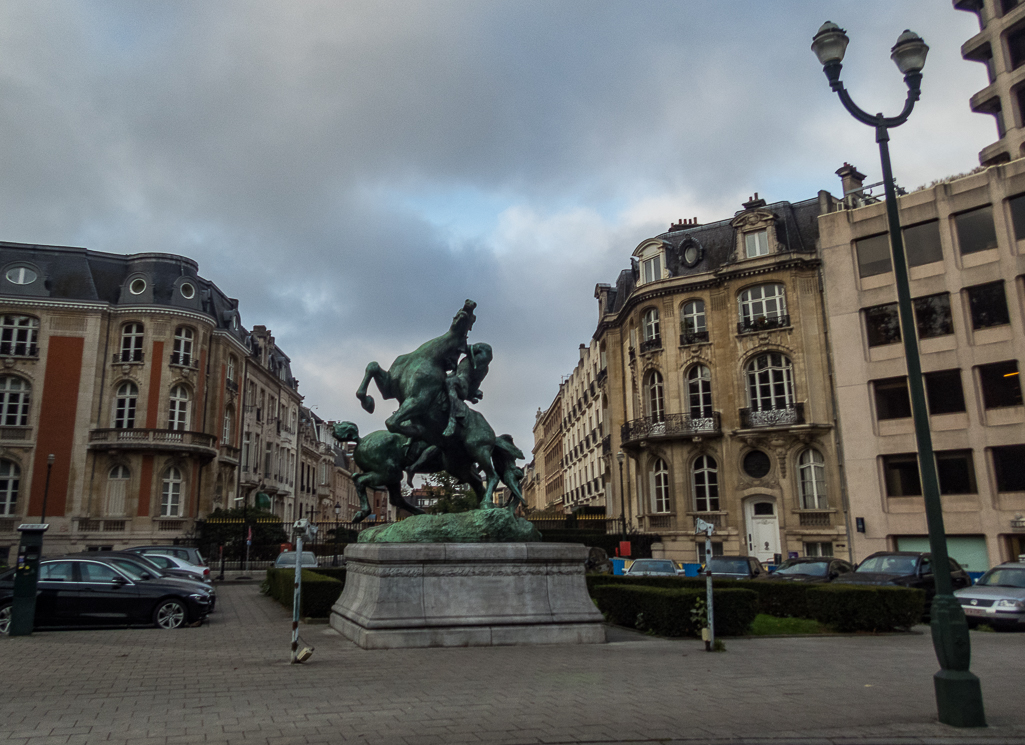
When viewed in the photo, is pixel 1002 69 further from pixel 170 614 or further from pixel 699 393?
pixel 170 614

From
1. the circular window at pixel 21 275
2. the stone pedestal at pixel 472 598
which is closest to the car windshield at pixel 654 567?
the stone pedestal at pixel 472 598

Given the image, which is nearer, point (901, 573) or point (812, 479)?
point (901, 573)

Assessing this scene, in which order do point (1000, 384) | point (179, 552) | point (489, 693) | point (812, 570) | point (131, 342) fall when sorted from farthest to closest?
point (131, 342)
point (1000, 384)
point (179, 552)
point (812, 570)
point (489, 693)

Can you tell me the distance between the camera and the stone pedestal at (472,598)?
415 inches

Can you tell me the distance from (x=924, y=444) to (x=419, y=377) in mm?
Answer: 7675

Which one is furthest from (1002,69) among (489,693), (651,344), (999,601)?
(489,693)

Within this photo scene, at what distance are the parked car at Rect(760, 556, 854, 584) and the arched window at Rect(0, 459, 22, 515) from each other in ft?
114

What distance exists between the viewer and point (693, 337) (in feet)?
119

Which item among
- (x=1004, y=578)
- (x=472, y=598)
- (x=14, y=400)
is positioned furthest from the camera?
(x=14, y=400)

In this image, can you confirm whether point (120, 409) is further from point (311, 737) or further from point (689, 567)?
point (311, 737)

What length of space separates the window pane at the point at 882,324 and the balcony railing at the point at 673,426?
7306 mm

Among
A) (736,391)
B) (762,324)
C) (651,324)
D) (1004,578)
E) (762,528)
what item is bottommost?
(1004,578)

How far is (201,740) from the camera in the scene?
218 inches

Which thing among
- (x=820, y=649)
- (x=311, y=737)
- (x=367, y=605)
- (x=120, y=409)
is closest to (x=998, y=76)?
(x=820, y=649)
